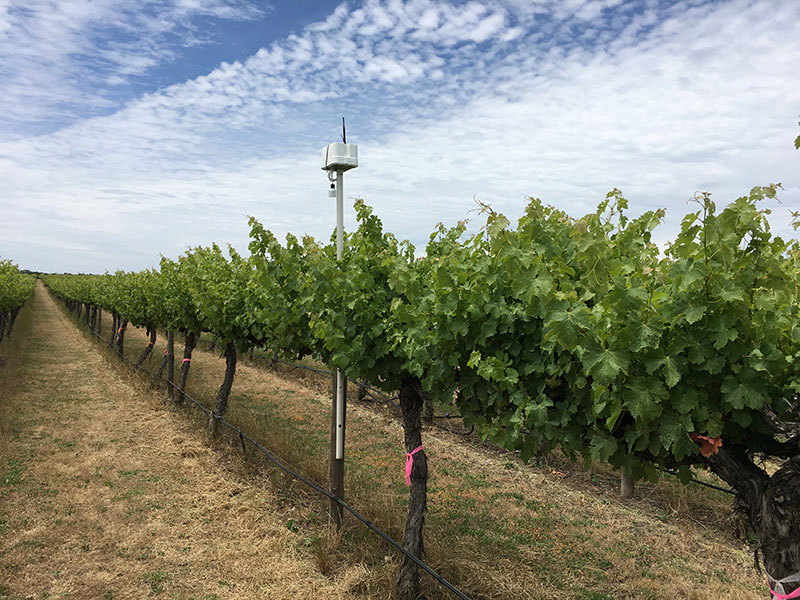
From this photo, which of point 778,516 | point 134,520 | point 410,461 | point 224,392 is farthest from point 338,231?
point 224,392

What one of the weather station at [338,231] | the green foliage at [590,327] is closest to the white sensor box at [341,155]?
the weather station at [338,231]

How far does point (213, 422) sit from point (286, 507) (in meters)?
3.19

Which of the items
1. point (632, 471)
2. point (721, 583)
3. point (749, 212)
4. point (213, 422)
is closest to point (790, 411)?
point (632, 471)

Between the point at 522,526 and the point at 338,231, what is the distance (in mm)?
4375

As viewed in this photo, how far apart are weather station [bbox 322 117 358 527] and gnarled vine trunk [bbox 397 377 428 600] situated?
1.11 metres

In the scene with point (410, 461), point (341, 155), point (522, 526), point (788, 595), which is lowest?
point (522, 526)

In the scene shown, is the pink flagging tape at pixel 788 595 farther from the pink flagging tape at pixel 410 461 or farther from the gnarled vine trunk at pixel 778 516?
the pink flagging tape at pixel 410 461

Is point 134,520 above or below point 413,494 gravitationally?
below

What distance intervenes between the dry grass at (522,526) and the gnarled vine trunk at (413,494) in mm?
165

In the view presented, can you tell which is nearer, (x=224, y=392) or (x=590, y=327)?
(x=590, y=327)

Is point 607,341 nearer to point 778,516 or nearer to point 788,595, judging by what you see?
point 778,516

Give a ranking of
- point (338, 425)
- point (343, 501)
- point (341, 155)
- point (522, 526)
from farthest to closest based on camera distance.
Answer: point (522, 526) < point (343, 501) < point (338, 425) < point (341, 155)

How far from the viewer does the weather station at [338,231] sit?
617 centimetres

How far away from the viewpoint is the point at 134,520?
21.9ft
